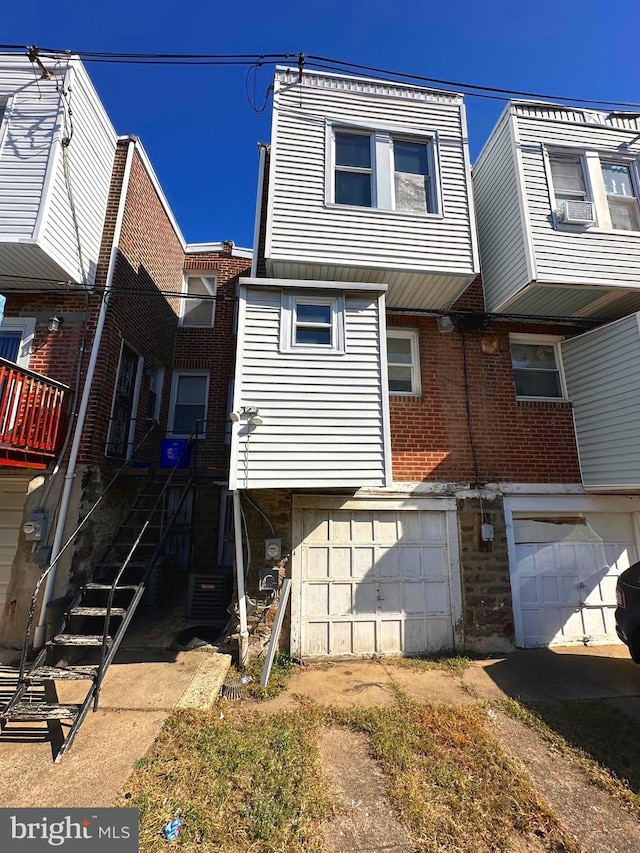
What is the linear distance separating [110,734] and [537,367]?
888cm

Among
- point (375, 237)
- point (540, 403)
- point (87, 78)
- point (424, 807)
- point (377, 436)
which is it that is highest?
point (87, 78)

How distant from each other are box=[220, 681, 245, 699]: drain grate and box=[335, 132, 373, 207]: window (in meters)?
7.92

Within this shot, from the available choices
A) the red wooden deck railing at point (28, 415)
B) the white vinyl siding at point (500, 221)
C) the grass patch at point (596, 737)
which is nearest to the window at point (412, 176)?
the white vinyl siding at point (500, 221)

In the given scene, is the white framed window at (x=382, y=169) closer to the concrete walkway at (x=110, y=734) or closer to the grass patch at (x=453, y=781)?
the grass patch at (x=453, y=781)

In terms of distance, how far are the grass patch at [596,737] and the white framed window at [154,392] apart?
9291 mm

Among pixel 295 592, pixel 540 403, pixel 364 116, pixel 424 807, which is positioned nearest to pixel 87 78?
pixel 364 116

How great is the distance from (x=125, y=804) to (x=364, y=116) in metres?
10.1

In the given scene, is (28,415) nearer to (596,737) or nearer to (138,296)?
(138,296)

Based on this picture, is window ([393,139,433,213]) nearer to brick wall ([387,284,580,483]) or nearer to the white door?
brick wall ([387,284,580,483])

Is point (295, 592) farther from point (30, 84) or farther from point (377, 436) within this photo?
point (30, 84)

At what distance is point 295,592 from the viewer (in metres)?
6.14

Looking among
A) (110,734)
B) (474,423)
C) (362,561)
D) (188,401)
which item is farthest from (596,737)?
(188,401)

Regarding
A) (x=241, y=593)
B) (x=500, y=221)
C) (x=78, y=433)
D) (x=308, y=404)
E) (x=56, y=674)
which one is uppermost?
(x=500, y=221)

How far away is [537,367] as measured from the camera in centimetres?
767
